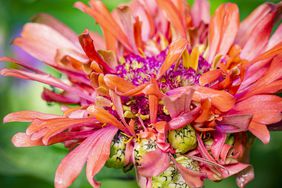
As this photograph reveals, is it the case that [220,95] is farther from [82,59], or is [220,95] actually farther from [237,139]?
[82,59]

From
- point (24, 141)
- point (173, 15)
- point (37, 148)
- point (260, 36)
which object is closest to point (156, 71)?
point (173, 15)

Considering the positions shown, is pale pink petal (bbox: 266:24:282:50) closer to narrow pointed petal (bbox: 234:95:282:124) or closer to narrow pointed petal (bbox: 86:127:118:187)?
narrow pointed petal (bbox: 234:95:282:124)

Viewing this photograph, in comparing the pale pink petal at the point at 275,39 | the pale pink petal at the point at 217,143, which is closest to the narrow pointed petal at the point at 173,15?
the pale pink petal at the point at 275,39

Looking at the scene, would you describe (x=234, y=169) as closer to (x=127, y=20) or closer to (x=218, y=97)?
(x=218, y=97)

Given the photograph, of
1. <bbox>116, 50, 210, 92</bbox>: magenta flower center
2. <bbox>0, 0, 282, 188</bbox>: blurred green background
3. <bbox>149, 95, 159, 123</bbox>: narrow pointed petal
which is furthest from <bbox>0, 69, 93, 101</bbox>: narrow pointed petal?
<bbox>0, 0, 282, 188</bbox>: blurred green background

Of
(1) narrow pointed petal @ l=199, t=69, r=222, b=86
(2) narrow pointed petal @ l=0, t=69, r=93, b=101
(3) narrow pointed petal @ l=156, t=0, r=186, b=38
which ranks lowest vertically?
(1) narrow pointed petal @ l=199, t=69, r=222, b=86

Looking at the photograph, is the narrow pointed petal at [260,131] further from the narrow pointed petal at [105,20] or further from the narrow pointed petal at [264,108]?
the narrow pointed petal at [105,20]
